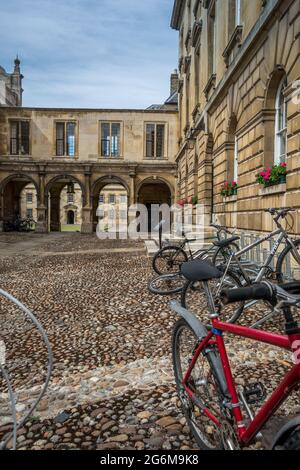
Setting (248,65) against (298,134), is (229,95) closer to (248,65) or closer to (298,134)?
(248,65)

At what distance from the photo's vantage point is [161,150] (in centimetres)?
2914

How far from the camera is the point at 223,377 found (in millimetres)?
1729

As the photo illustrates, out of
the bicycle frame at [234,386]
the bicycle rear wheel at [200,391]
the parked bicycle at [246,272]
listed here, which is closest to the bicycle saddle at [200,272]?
the bicycle frame at [234,386]

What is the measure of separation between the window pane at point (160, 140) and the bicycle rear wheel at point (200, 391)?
90.8 ft

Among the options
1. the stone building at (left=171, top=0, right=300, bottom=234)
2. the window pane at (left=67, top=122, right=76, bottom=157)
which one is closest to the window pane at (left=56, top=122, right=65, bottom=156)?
the window pane at (left=67, top=122, right=76, bottom=157)

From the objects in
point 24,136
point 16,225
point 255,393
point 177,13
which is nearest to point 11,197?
point 16,225

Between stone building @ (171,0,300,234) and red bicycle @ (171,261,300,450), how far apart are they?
4957 millimetres

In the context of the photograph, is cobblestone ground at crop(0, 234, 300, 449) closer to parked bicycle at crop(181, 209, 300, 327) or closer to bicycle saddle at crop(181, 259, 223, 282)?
parked bicycle at crop(181, 209, 300, 327)

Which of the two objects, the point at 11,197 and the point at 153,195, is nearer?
the point at 11,197

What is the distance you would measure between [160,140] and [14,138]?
470 inches

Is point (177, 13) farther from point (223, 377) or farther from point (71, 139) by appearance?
point (223, 377)

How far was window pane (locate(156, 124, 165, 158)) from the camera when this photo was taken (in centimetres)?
2884

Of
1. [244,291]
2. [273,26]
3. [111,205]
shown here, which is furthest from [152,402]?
[111,205]

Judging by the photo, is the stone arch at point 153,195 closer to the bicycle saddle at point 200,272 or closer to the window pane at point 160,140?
the window pane at point 160,140
